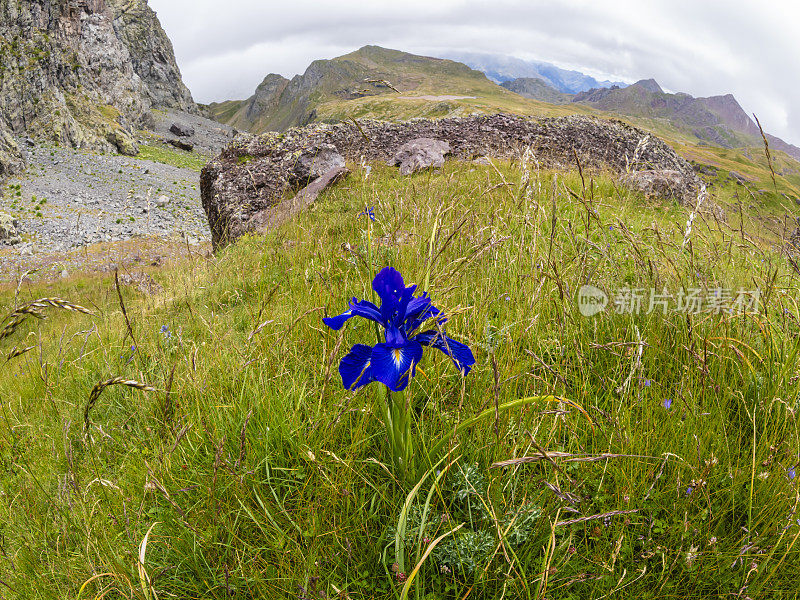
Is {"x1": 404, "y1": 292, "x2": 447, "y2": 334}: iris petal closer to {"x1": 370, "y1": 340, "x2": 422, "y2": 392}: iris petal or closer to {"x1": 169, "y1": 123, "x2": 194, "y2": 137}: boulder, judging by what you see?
{"x1": 370, "y1": 340, "x2": 422, "y2": 392}: iris petal

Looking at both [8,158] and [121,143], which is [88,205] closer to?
[8,158]

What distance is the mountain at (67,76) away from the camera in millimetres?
36781

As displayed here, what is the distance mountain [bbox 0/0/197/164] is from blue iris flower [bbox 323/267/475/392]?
3913cm

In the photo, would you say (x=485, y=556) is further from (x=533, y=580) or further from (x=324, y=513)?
(x=324, y=513)

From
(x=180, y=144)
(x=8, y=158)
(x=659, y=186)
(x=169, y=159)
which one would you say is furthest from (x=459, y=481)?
(x=180, y=144)

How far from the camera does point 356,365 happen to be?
3.79 feet

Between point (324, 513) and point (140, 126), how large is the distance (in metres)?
73.7

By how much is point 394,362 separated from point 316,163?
327 inches

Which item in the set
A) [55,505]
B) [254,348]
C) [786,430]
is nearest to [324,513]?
[254,348]

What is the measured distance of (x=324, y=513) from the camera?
1.38 meters

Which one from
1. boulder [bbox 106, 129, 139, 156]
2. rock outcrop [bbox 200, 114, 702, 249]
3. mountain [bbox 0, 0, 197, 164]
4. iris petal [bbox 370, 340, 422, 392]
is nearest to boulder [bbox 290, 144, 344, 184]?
rock outcrop [bbox 200, 114, 702, 249]

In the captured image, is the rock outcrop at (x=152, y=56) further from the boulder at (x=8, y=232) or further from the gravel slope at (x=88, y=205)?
the boulder at (x=8, y=232)

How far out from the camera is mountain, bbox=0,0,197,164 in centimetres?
3678

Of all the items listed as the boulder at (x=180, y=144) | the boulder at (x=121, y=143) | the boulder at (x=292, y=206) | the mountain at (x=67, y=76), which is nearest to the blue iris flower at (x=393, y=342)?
the boulder at (x=292, y=206)
